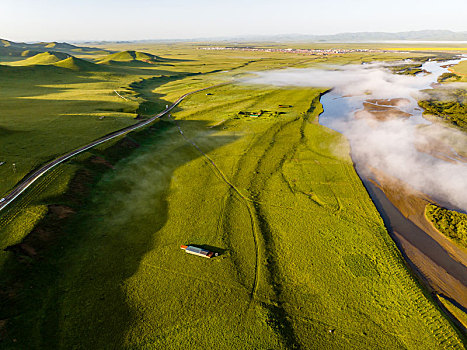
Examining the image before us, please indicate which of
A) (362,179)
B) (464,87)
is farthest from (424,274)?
(464,87)

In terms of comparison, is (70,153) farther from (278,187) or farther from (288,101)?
(288,101)

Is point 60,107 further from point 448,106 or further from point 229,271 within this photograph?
point 448,106

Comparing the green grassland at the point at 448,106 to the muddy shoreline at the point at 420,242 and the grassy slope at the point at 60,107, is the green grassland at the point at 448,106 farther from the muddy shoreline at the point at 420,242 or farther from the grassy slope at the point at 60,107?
the grassy slope at the point at 60,107

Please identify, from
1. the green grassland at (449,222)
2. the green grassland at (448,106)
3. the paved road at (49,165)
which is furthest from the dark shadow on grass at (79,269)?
the green grassland at (448,106)

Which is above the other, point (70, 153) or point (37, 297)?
point (70, 153)

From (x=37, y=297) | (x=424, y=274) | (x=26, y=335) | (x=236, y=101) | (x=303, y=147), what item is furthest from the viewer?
(x=236, y=101)

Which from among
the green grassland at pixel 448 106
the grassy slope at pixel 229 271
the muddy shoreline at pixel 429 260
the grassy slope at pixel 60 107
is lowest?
the muddy shoreline at pixel 429 260
